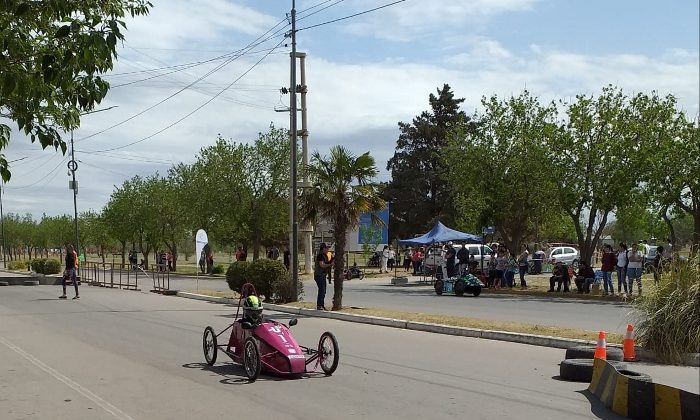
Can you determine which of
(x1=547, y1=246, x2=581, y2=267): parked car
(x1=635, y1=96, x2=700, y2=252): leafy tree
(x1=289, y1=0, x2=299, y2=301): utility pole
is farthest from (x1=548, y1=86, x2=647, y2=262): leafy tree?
(x1=547, y1=246, x2=581, y2=267): parked car

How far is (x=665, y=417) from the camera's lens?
700 centimetres

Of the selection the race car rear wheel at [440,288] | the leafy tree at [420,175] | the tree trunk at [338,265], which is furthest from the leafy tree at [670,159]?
the leafy tree at [420,175]

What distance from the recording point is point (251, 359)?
32.0 feet

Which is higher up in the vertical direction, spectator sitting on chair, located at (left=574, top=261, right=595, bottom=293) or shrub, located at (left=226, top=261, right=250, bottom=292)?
shrub, located at (left=226, top=261, right=250, bottom=292)

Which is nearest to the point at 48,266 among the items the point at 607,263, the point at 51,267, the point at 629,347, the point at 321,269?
the point at 51,267

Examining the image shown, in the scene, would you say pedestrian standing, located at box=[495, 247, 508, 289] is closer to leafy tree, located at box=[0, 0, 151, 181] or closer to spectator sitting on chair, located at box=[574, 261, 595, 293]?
spectator sitting on chair, located at box=[574, 261, 595, 293]

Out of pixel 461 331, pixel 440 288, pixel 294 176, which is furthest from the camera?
pixel 440 288

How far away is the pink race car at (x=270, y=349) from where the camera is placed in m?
9.82

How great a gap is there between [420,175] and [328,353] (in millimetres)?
59562

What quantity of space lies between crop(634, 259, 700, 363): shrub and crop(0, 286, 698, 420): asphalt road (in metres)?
0.95

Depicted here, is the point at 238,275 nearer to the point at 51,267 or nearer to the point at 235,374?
the point at 235,374

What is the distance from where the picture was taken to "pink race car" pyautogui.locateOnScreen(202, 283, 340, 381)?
9820 mm

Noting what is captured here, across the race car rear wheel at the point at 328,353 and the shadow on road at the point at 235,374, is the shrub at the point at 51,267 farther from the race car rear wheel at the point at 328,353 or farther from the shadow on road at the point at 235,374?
the race car rear wheel at the point at 328,353

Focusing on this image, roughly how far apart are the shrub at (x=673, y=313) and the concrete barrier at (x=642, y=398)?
2748 mm
